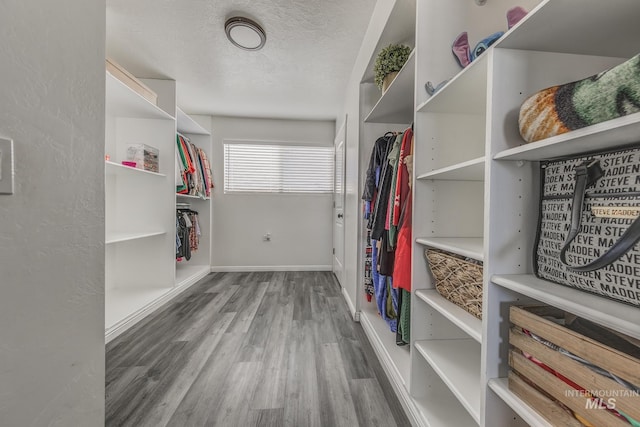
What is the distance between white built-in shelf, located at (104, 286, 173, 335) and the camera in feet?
6.56

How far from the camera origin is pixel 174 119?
268 centimetres

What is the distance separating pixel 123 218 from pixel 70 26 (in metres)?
2.42

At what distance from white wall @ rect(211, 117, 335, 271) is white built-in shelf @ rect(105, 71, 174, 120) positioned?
4.16ft

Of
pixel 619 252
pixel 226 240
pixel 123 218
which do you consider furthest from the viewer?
pixel 226 240

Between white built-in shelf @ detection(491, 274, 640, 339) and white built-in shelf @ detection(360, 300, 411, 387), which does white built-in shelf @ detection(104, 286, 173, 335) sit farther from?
white built-in shelf @ detection(491, 274, 640, 339)

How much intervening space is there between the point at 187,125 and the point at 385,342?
10.7ft

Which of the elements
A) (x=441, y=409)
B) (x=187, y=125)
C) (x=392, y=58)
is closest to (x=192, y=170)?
(x=187, y=125)

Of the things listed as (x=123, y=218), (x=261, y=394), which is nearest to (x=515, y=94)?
(x=261, y=394)

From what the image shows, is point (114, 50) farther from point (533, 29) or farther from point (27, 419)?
point (533, 29)

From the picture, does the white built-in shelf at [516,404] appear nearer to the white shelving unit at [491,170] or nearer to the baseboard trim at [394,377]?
the white shelving unit at [491,170]

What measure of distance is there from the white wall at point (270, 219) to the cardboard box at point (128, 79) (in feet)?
4.62

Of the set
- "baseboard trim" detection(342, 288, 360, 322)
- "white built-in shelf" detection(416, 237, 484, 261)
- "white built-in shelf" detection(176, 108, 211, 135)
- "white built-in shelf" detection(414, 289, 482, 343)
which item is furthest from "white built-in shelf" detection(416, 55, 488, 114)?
"white built-in shelf" detection(176, 108, 211, 135)

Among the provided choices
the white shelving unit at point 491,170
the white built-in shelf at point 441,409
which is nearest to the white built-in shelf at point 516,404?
the white shelving unit at point 491,170

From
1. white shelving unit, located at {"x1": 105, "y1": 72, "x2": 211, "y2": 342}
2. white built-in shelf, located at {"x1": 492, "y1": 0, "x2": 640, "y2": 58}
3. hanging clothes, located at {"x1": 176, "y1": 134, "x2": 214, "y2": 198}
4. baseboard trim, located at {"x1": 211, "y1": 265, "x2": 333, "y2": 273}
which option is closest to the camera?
white built-in shelf, located at {"x1": 492, "y1": 0, "x2": 640, "y2": 58}
